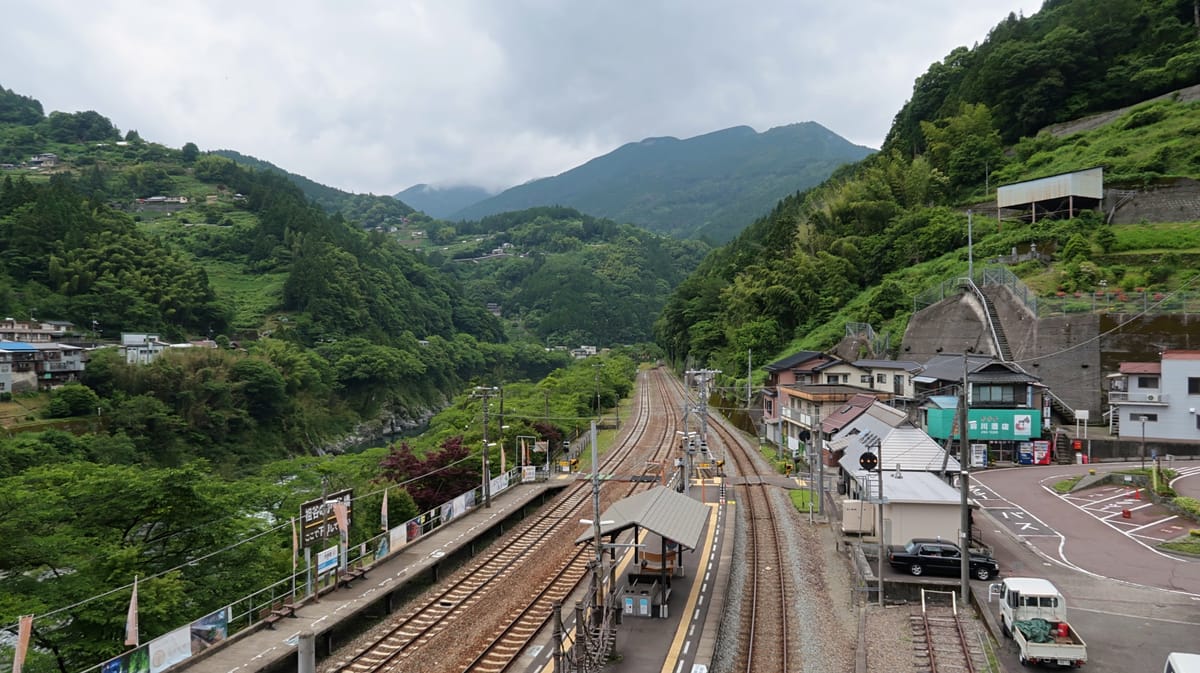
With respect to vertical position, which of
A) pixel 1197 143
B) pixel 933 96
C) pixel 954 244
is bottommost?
pixel 954 244

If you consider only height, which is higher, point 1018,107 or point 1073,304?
point 1018,107

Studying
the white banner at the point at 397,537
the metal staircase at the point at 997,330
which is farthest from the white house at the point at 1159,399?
the white banner at the point at 397,537

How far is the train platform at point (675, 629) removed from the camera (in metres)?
12.7

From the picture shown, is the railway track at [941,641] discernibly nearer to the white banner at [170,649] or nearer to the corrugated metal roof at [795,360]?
the white banner at [170,649]

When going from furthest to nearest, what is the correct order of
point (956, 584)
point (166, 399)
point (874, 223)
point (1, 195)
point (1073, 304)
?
point (1, 195), point (874, 223), point (166, 399), point (1073, 304), point (956, 584)

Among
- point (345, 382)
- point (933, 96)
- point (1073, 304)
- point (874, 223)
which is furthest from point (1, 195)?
point (933, 96)

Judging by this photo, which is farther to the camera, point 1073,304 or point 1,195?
point 1,195

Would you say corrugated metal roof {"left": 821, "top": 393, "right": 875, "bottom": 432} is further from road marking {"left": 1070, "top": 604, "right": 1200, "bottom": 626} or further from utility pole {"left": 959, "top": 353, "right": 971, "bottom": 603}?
road marking {"left": 1070, "top": 604, "right": 1200, "bottom": 626}

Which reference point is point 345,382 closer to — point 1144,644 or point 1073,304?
point 1073,304

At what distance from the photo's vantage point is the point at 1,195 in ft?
231

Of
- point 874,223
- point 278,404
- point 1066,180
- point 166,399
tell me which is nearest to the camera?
point 1066,180

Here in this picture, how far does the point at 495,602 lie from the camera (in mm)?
16719

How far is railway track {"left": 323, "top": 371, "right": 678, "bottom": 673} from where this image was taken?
1346 centimetres

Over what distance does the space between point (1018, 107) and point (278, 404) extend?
72268 millimetres
